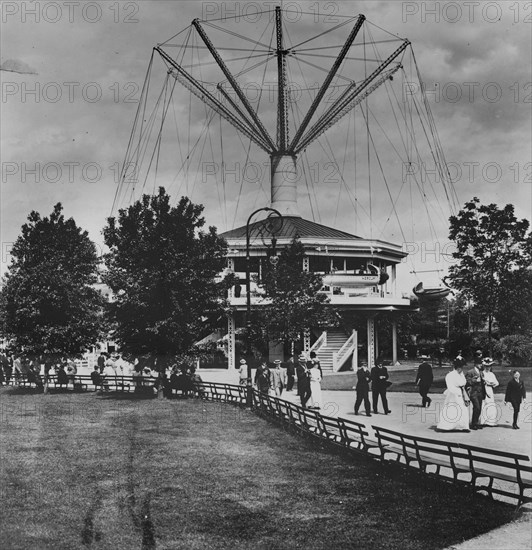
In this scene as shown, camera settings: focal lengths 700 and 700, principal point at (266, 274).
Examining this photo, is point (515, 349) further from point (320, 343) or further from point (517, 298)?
point (320, 343)

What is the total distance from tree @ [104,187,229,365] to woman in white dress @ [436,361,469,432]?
1272 cm

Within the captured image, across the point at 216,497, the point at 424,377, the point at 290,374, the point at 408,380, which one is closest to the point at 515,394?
the point at 424,377

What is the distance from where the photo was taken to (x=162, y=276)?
27.5 m

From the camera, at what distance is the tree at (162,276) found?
27.4 meters

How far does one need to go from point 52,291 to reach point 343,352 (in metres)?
17.9

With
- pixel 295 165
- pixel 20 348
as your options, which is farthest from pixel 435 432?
pixel 295 165

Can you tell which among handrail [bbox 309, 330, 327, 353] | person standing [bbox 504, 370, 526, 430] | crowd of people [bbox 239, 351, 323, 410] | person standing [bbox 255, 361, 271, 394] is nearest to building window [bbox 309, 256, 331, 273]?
handrail [bbox 309, 330, 327, 353]

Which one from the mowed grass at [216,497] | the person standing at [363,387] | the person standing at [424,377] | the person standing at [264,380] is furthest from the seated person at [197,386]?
the person standing at [424,377]

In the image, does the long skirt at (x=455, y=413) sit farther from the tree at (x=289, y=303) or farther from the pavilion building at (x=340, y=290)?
the pavilion building at (x=340, y=290)

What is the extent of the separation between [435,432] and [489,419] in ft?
6.28

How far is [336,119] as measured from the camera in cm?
4694

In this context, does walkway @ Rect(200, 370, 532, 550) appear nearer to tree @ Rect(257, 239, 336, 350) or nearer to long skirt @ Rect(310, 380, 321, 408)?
long skirt @ Rect(310, 380, 321, 408)

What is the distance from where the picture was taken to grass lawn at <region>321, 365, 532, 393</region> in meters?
27.8

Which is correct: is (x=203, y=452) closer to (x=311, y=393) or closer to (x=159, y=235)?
(x=311, y=393)
